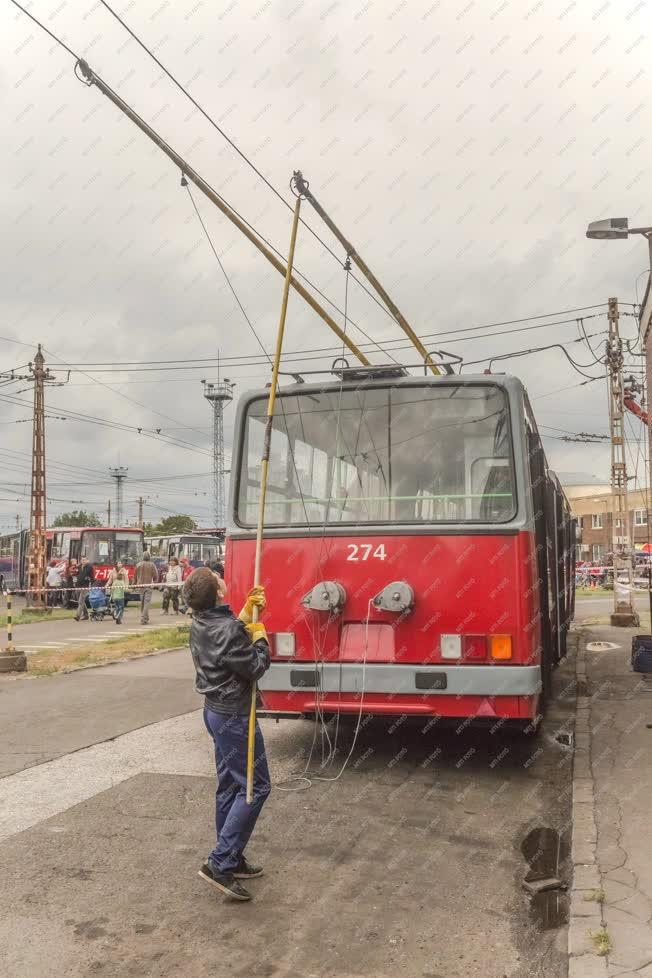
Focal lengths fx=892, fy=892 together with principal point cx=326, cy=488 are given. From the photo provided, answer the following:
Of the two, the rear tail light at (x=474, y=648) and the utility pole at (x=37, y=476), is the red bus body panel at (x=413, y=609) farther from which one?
the utility pole at (x=37, y=476)

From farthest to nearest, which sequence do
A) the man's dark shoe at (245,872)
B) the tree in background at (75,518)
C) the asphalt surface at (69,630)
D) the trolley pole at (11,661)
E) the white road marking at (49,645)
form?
the tree in background at (75,518), the asphalt surface at (69,630), the white road marking at (49,645), the trolley pole at (11,661), the man's dark shoe at (245,872)

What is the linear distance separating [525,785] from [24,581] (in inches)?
1566

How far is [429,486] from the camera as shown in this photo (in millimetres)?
6922

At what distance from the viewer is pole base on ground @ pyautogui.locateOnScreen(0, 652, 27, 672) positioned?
12.9 m

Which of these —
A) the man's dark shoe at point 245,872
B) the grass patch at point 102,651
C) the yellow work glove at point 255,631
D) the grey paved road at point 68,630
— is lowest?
the grey paved road at point 68,630

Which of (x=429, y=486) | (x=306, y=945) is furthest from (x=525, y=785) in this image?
(x=306, y=945)

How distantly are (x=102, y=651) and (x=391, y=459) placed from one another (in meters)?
10.1

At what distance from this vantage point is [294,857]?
501 cm

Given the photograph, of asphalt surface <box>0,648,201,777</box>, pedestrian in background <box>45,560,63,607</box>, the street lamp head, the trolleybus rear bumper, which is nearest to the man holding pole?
the trolleybus rear bumper

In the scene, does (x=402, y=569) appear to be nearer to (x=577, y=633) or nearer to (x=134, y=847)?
(x=134, y=847)

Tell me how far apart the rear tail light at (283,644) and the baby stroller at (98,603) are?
1904cm

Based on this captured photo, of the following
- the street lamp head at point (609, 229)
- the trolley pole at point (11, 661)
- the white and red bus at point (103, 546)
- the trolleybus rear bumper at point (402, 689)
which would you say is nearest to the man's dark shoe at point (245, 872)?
the trolleybus rear bumper at point (402, 689)

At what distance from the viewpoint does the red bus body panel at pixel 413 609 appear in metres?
6.50

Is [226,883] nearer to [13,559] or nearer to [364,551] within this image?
[364,551]
